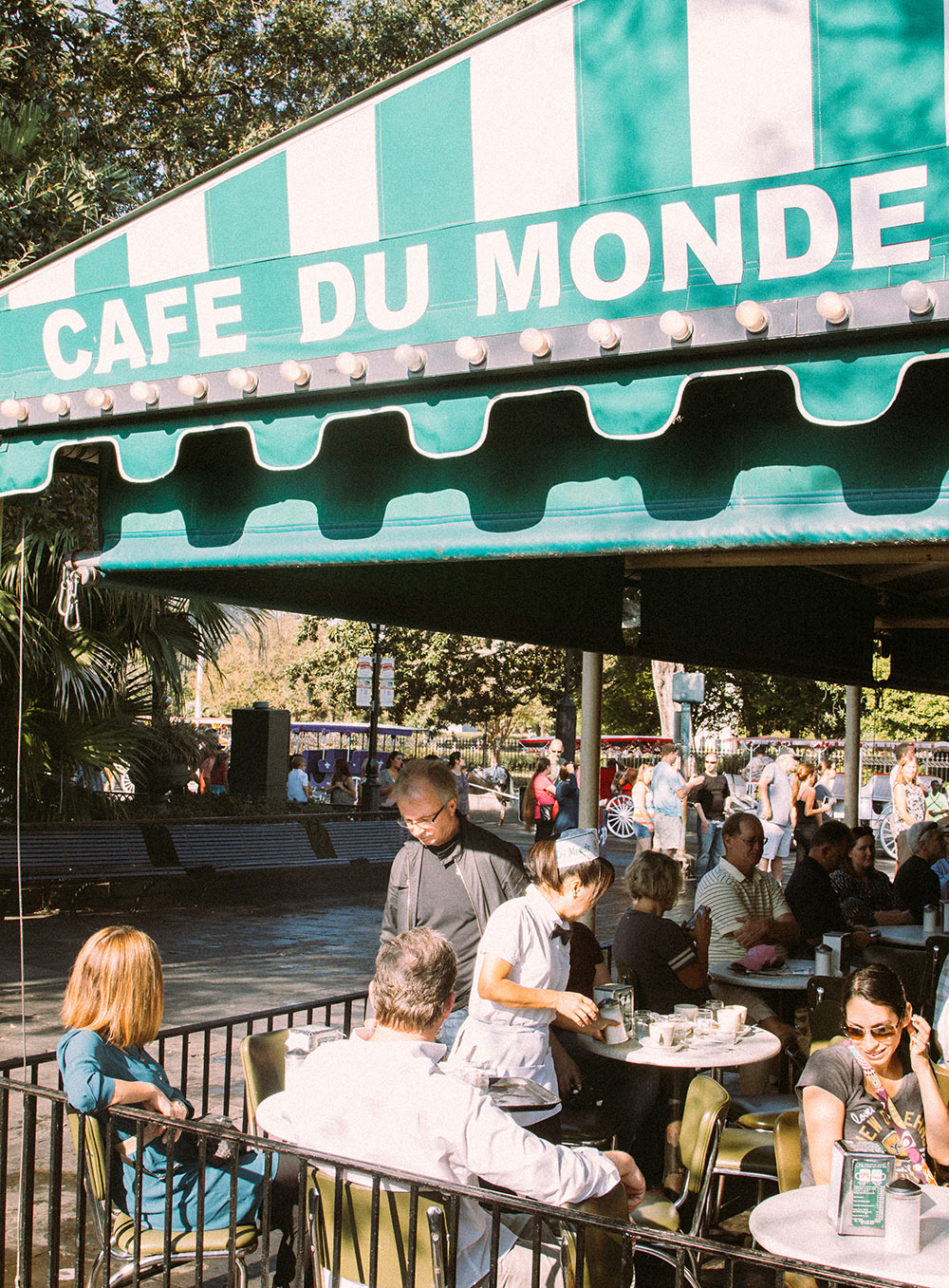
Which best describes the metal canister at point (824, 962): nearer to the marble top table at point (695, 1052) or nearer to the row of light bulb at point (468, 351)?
the marble top table at point (695, 1052)

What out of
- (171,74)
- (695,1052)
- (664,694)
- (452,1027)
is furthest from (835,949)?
(664,694)

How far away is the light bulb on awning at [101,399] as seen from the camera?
363 centimetres

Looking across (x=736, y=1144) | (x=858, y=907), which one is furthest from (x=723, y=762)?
(x=736, y=1144)

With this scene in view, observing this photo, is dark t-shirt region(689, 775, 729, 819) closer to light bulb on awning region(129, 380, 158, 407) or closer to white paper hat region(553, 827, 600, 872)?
white paper hat region(553, 827, 600, 872)

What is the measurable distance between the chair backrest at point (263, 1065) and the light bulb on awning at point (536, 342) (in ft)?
8.26

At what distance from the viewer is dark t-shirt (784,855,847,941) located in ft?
23.5

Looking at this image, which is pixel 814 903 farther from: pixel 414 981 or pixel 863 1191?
pixel 414 981

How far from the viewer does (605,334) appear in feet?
9.29

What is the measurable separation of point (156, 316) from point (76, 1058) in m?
2.22

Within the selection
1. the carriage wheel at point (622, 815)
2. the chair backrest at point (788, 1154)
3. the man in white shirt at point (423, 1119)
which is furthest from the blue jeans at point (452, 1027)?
the carriage wheel at point (622, 815)

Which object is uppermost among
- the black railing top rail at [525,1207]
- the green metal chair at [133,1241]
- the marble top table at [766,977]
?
the black railing top rail at [525,1207]

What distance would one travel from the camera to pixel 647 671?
4247 centimetres

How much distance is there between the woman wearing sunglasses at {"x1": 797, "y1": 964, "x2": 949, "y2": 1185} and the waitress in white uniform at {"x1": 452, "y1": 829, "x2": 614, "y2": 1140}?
863 mm

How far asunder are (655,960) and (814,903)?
226 cm
